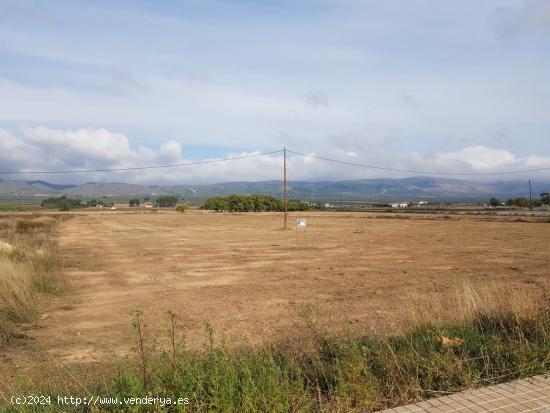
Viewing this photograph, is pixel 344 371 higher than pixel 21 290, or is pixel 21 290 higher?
pixel 344 371

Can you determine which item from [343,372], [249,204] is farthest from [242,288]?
[249,204]

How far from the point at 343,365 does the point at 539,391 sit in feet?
6.08

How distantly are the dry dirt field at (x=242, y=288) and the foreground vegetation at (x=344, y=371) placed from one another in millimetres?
1298

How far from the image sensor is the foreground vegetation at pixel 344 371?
4137mm

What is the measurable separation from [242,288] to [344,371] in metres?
9.62

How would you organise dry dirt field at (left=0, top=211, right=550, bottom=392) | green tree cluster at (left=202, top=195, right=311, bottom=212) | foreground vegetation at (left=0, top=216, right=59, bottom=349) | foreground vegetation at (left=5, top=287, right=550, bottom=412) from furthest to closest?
green tree cluster at (left=202, top=195, right=311, bottom=212), foreground vegetation at (left=0, top=216, right=59, bottom=349), dry dirt field at (left=0, top=211, right=550, bottom=392), foreground vegetation at (left=5, top=287, right=550, bottom=412)

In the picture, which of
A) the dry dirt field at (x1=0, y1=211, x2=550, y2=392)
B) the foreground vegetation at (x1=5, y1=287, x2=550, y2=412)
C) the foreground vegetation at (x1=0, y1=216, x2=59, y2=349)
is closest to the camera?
the foreground vegetation at (x1=5, y1=287, x2=550, y2=412)

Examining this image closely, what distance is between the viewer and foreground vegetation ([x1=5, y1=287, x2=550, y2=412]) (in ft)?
13.6

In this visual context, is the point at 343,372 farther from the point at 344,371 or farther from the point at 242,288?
the point at 242,288

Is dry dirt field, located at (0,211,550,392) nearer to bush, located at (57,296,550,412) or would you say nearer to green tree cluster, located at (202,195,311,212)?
bush, located at (57,296,550,412)

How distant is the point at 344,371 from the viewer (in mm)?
4555

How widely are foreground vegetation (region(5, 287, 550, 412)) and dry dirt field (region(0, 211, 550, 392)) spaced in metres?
1.30

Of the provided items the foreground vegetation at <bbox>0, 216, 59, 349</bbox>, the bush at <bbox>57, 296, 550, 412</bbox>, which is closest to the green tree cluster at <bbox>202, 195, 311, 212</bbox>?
the foreground vegetation at <bbox>0, 216, 59, 349</bbox>

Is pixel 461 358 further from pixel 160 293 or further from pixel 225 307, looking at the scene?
pixel 160 293
